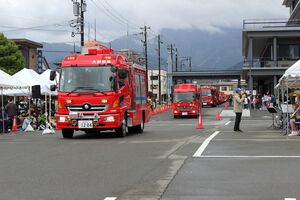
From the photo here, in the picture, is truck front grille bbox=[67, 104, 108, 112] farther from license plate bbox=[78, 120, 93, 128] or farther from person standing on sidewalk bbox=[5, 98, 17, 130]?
person standing on sidewalk bbox=[5, 98, 17, 130]

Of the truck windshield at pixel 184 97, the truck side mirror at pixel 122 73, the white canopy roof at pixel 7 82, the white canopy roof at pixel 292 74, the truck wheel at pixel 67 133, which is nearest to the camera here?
the white canopy roof at pixel 292 74

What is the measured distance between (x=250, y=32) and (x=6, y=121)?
124 ft

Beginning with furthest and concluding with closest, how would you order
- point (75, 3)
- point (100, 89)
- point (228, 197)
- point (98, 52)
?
point (75, 3), point (98, 52), point (100, 89), point (228, 197)

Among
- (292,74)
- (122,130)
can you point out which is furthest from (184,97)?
(292,74)

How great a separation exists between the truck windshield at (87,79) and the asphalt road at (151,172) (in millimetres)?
3364

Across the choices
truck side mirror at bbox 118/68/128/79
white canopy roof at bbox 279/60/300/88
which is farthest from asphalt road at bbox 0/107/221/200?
white canopy roof at bbox 279/60/300/88

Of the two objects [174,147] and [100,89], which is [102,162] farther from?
[100,89]

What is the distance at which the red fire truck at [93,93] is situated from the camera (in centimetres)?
1891

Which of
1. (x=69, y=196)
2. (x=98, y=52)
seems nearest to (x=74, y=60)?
(x=98, y=52)

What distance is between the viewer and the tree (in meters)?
59.5

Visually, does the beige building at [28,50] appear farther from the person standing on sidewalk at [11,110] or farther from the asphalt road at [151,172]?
the asphalt road at [151,172]

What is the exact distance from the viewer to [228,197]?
7.72m

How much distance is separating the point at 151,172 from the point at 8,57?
51.9 m

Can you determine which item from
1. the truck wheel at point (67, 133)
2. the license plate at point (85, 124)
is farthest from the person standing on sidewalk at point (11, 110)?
the license plate at point (85, 124)
